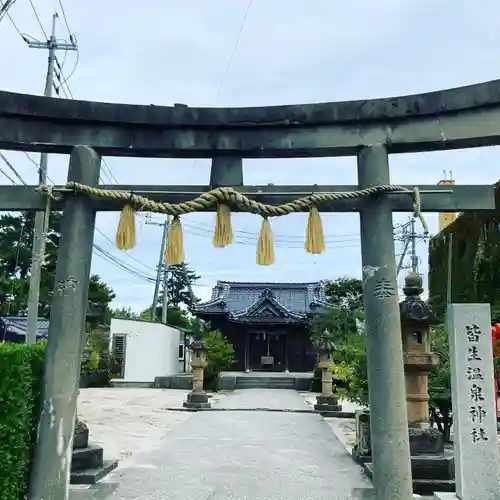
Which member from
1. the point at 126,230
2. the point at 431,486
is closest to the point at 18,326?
the point at 431,486

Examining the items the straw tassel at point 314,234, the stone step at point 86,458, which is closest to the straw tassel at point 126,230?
the straw tassel at point 314,234

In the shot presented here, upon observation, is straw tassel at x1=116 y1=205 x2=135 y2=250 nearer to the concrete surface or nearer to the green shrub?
the concrete surface

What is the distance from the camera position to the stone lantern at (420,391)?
6.35m

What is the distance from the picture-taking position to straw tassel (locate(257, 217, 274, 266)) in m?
4.41

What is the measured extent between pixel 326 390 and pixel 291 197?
510 inches

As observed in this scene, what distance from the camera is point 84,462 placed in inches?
264

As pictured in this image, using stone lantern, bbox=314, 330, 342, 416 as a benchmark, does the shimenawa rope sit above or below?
above

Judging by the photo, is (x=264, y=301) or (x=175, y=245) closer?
(x=175, y=245)

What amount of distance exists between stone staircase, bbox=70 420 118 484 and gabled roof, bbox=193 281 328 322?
69.1 ft

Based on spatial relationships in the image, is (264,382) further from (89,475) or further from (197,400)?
(89,475)

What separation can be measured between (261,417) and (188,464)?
21.0 feet

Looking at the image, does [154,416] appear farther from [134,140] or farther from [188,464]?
[134,140]

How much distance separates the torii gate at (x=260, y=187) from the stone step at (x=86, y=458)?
8.29ft

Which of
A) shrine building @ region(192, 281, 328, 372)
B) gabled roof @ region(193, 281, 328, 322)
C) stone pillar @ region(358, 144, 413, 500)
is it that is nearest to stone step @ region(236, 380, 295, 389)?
shrine building @ region(192, 281, 328, 372)
